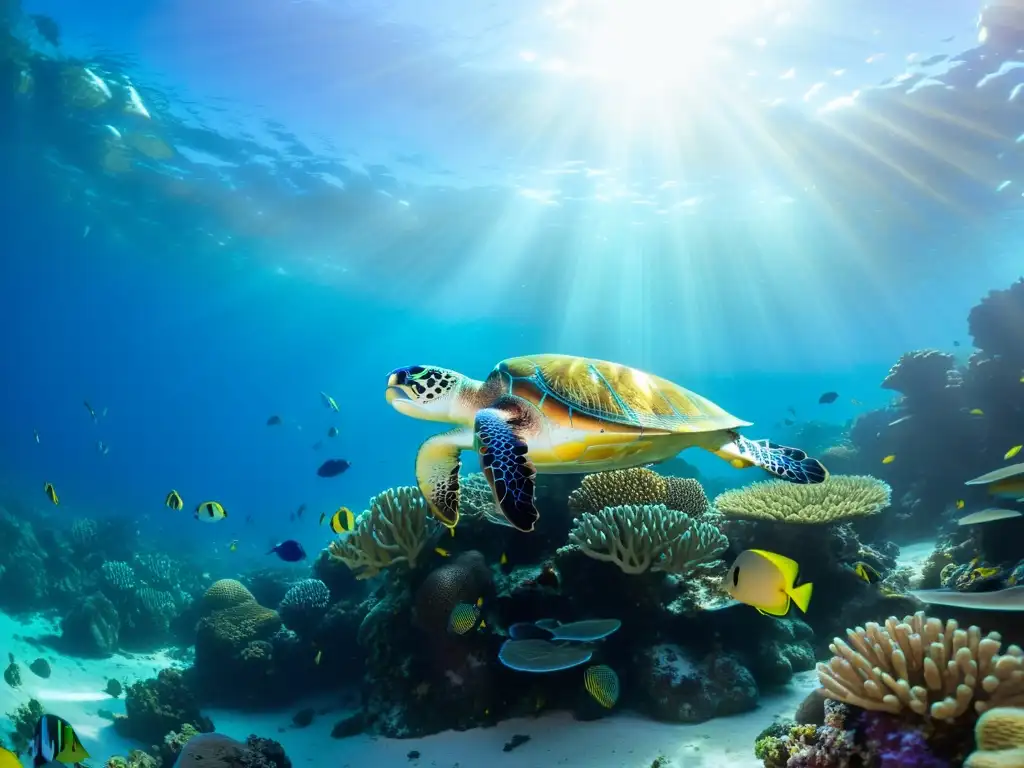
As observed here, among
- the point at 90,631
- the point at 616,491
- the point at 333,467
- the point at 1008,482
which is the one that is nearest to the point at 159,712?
the point at 333,467

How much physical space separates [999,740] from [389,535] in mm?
4719

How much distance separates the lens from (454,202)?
2372cm

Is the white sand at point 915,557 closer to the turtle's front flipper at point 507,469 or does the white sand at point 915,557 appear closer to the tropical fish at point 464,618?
the tropical fish at point 464,618

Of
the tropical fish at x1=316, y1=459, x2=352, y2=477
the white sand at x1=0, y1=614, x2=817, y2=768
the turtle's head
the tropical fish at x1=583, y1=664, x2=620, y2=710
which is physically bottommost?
the white sand at x1=0, y1=614, x2=817, y2=768

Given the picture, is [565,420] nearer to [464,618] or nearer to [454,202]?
[464,618]

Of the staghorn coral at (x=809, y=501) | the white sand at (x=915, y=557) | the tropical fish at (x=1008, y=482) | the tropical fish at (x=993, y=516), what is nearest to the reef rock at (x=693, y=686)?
the staghorn coral at (x=809, y=501)

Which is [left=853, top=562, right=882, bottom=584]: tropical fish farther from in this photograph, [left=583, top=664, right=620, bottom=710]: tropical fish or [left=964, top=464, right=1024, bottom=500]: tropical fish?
[left=583, top=664, right=620, bottom=710]: tropical fish

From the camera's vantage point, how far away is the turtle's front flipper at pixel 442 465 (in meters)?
3.72

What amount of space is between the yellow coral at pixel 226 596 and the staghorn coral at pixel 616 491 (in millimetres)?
6519

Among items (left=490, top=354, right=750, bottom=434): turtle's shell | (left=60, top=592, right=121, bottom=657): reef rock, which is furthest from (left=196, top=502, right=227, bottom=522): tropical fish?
(left=490, top=354, right=750, bottom=434): turtle's shell

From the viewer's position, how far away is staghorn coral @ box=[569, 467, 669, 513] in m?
5.25

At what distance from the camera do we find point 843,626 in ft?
16.3

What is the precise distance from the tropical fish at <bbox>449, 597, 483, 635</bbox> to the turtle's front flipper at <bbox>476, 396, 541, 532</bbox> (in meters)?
2.06

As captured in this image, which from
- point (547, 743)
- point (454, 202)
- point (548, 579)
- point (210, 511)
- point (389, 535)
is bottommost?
point (547, 743)
